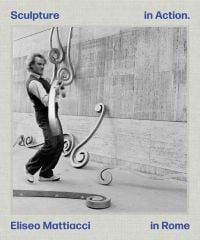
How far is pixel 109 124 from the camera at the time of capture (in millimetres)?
2117

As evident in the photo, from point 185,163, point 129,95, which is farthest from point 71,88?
point 185,163

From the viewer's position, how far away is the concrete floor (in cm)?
140

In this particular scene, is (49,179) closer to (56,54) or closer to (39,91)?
(39,91)

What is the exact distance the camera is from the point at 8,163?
62.2 inches

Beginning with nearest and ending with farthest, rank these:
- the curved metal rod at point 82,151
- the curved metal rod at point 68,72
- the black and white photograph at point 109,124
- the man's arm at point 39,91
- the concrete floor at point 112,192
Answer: the concrete floor at point 112,192, the black and white photograph at point 109,124, the man's arm at point 39,91, the curved metal rod at point 82,151, the curved metal rod at point 68,72

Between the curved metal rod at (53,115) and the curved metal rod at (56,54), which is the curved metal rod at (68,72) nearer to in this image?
the curved metal rod at (56,54)

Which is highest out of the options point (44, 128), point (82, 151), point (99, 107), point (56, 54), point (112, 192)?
point (56, 54)

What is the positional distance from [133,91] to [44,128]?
0.64 m

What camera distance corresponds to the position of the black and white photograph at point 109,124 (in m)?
1.53

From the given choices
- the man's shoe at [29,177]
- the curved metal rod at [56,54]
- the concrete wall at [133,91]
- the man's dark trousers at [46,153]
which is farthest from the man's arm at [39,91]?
the curved metal rod at [56,54]

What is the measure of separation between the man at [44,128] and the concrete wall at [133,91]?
1.64 feet

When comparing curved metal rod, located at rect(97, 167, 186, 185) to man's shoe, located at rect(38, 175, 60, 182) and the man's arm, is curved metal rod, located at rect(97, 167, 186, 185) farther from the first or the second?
the man's arm

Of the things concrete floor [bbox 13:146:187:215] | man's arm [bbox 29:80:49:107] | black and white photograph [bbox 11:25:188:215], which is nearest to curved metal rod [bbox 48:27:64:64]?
black and white photograph [bbox 11:25:188:215]

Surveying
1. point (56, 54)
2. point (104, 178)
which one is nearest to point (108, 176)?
point (104, 178)
